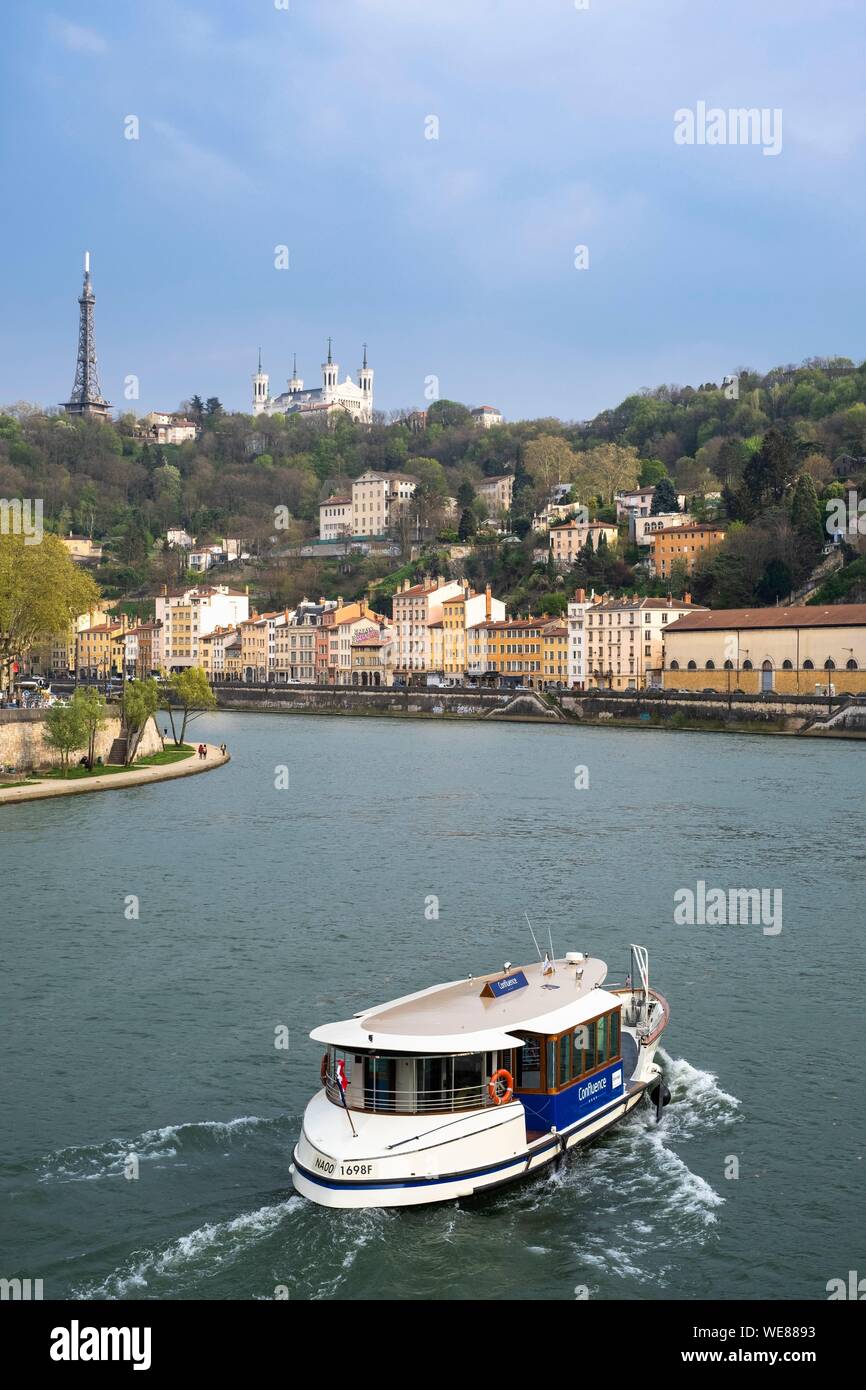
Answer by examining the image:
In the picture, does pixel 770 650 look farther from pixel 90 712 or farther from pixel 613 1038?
pixel 613 1038

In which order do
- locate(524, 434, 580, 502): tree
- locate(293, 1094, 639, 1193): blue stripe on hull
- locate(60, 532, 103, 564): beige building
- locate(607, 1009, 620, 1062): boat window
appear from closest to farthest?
locate(293, 1094, 639, 1193): blue stripe on hull < locate(607, 1009, 620, 1062): boat window < locate(524, 434, 580, 502): tree < locate(60, 532, 103, 564): beige building

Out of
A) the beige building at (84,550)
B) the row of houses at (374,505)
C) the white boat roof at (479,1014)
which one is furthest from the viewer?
the beige building at (84,550)

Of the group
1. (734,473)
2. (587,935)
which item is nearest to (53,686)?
(734,473)

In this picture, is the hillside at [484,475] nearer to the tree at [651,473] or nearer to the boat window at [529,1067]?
the tree at [651,473]

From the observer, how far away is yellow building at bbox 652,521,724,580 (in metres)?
102

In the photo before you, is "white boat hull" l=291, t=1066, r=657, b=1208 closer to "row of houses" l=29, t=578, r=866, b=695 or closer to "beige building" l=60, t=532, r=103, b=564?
"row of houses" l=29, t=578, r=866, b=695

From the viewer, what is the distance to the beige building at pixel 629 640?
89438 mm

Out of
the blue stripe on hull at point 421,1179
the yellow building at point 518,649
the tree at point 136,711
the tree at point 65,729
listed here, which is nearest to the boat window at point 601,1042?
the blue stripe on hull at point 421,1179

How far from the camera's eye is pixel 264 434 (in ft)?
632

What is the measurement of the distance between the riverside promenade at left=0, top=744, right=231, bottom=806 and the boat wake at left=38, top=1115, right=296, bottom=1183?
1064 inches

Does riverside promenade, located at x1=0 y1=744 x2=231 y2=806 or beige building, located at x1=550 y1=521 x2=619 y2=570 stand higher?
beige building, located at x1=550 y1=521 x2=619 y2=570

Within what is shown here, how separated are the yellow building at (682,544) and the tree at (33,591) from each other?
5515 cm

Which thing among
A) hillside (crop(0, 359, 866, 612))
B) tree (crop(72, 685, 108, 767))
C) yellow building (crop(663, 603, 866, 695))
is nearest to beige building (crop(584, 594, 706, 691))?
yellow building (crop(663, 603, 866, 695))

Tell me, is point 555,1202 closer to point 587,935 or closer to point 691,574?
point 587,935
